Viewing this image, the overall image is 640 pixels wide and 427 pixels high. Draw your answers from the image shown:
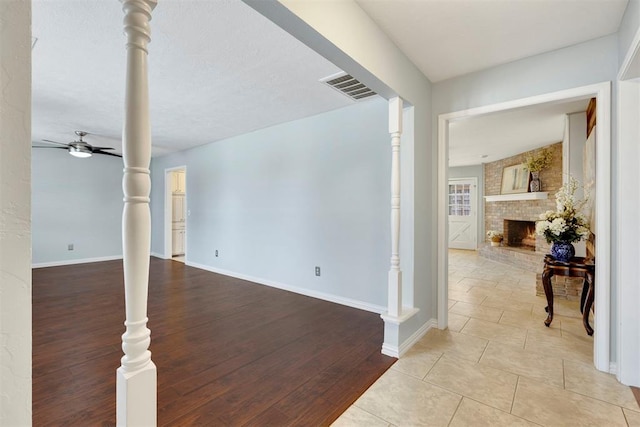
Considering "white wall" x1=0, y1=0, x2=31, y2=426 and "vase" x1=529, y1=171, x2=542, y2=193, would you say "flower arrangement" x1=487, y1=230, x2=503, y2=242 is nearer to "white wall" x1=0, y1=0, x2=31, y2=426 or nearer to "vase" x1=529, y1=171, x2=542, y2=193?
"vase" x1=529, y1=171, x2=542, y2=193

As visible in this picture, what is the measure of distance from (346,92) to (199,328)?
9.30 ft

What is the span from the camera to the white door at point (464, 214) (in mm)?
8312

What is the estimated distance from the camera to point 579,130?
3840 mm

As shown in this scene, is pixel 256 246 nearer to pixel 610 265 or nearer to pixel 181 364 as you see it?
pixel 181 364

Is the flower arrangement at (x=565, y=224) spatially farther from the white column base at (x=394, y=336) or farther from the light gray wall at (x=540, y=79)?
the white column base at (x=394, y=336)

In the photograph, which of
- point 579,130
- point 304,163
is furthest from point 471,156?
point 304,163

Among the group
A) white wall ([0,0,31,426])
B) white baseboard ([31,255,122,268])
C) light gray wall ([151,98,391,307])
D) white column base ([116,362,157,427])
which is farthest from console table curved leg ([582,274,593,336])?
white baseboard ([31,255,122,268])

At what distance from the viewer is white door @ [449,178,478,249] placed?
327 inches

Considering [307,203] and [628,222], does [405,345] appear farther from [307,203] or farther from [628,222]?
[307,203]

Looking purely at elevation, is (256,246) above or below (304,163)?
below

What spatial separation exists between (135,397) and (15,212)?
0.78 meters

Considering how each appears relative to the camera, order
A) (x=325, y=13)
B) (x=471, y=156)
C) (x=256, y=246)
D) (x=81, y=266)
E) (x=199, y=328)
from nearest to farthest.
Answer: (x=325, y=13)
(x=199, y=328)
(x=256, y=246)
(x=81, y=266)
(x=471, y=156)

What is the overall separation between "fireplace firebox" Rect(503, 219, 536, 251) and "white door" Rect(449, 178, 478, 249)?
40.9 inches

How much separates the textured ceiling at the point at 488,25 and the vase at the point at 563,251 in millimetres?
1763
